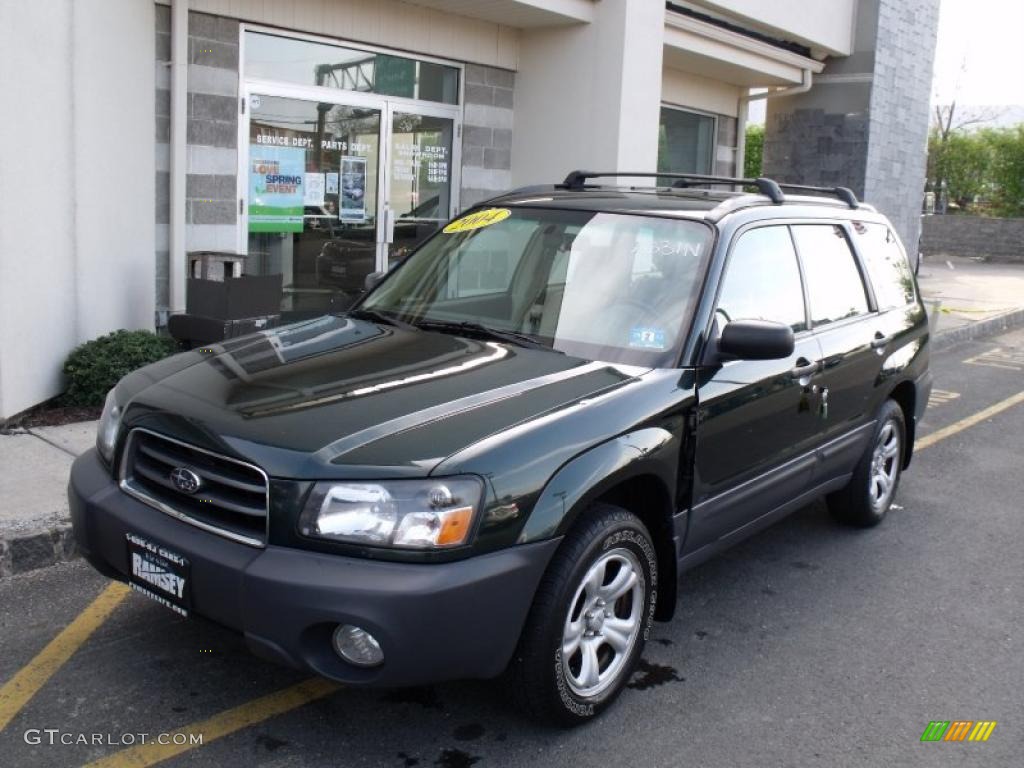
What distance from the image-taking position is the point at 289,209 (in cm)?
947

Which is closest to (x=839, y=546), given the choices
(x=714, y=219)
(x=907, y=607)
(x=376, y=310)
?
(x=907, y=607)

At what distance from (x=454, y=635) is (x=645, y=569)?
958mm

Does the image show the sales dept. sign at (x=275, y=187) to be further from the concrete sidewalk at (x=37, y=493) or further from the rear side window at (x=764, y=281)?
the rear side window at (x=764, y=281)

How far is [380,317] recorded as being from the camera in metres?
4.56

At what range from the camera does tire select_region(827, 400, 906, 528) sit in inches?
221

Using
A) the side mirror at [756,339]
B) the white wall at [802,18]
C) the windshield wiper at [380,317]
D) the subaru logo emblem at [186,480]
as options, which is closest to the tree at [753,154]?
the white wall at [802,18]

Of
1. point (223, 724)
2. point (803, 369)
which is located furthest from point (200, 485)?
point (803, 369)

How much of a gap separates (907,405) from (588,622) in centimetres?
335

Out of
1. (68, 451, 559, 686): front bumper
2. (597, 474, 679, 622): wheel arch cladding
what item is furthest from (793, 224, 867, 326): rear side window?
(68, 451, 559, 686): front bumper

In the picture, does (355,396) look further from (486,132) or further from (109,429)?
(486,132)

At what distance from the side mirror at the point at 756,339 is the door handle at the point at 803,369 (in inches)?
25.4

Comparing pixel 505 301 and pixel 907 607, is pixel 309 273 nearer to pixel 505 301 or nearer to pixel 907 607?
pixel 505 301

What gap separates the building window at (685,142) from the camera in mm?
14336

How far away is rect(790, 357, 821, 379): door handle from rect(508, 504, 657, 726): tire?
1243 mm
